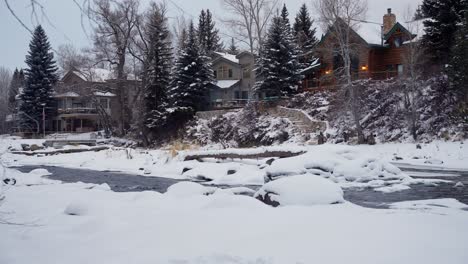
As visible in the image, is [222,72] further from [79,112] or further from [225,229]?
[225,229]

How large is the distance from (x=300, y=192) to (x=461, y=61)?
1846 centimetres

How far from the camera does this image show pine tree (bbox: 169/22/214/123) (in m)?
39.5

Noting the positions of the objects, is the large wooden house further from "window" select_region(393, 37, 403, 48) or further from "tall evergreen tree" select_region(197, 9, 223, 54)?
"tall evergreen tree" select_region(197, 9, 223, 54)

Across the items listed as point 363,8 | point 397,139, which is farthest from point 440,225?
point 363,8

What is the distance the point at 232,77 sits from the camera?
4841cm

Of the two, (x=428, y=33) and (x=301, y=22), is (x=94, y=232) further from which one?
(x=301, y=22)

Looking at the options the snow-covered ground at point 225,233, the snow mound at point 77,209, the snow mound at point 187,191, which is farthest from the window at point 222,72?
the snow mound at point 77,209

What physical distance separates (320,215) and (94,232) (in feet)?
12.8

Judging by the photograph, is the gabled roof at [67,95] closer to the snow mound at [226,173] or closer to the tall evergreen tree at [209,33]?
the tall evergreen tree at [209,33]

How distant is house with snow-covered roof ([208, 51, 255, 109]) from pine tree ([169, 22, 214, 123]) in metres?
5.19

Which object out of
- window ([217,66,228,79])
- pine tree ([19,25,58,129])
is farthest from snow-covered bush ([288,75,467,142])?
pine tree ([19,25,58,129])

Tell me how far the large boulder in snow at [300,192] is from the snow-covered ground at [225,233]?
33cm

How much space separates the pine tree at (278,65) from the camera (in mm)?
35781

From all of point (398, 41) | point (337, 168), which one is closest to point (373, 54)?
point (398, 41)
